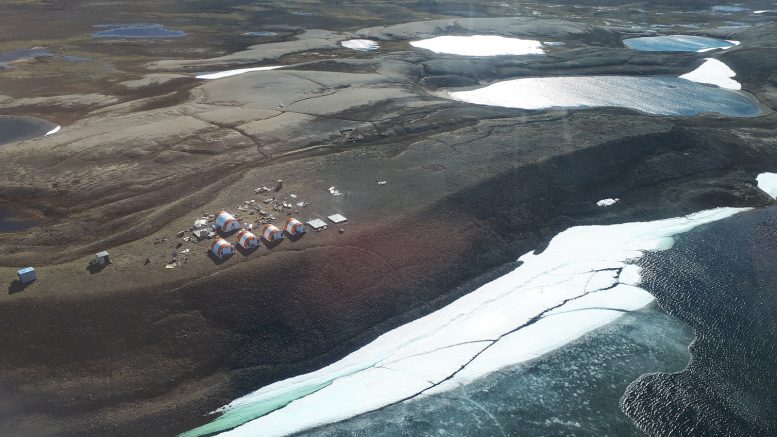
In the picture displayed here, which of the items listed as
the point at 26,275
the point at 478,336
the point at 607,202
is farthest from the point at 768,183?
the point at 26,275

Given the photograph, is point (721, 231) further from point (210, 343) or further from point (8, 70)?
point (8, 70)

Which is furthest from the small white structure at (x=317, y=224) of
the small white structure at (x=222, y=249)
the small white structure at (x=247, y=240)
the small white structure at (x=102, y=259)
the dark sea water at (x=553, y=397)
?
the dark sea water at (x=553, y=397)

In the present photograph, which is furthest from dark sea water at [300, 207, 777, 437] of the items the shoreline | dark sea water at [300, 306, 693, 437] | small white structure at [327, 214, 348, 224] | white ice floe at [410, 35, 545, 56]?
white ice floe at [410, 35, 545, 56]

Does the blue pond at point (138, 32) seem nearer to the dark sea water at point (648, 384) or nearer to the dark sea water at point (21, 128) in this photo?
the dark sea water at point (21, 128)

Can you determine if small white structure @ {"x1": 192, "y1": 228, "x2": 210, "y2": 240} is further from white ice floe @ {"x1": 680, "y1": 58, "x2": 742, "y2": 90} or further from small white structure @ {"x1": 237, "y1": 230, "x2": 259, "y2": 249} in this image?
white ice floe @ {"x1": 680, "y1": 58, "x2": 742, "y2": 90}

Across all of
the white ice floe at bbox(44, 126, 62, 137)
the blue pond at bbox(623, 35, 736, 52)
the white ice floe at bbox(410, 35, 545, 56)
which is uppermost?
the blue pond at bbox(623, 35, 736, 52)
